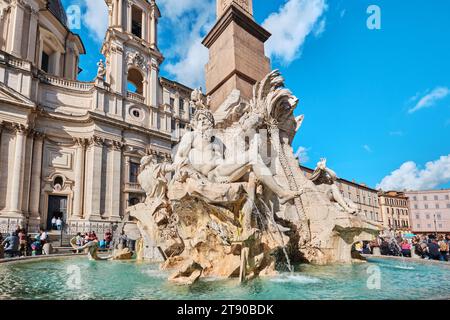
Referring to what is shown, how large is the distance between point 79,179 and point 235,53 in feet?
72.0

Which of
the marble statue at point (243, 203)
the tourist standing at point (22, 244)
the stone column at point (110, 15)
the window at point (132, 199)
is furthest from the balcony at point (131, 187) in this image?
the marble statue at point (243, 203)

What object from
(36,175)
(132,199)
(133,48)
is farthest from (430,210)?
(36,175)

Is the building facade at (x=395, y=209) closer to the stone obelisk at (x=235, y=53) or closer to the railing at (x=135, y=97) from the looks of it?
the railing at (x=135, y=97)

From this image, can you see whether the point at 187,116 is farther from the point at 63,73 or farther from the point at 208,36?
the point at 208,36

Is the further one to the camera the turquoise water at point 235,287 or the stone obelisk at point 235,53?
the stone obelisk at point 235,53

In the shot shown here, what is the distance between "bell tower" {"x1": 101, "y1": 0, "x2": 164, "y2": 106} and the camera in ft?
96.1

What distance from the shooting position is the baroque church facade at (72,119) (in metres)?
21.8

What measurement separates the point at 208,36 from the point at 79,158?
2076 cm

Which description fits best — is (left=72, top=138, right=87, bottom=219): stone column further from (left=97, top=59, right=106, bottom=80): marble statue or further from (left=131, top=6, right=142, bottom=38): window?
Answer: (left=131, top=6, right=142, bottom=38): window

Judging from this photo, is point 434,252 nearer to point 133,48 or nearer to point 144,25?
point 133,48

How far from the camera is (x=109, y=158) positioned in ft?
87.0

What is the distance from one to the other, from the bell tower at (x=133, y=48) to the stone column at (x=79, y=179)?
6593mm

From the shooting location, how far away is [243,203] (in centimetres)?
509

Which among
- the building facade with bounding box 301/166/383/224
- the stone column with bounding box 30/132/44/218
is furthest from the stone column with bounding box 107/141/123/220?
the building facade with bounding box 301/166/383/224
